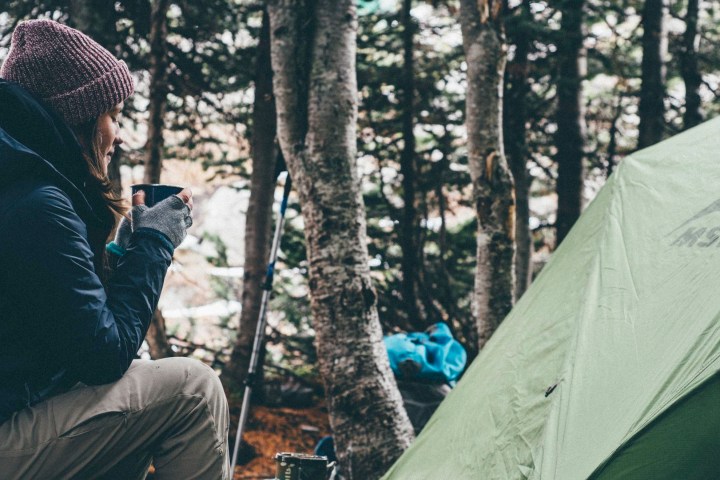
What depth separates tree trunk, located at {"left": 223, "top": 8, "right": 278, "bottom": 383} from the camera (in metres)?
7.51

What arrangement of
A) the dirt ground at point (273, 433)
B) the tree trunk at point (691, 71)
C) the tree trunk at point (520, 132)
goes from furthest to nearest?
the tree trunk at point (691, 71), the tree trunk at point (520, 132), the dirt ground at point (273, 433)

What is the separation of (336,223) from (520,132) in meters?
4.48

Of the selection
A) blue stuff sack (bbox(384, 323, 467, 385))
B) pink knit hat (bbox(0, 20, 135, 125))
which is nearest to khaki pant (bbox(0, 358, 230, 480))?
pink knit hat (bbox(0, 20, 135, 125))

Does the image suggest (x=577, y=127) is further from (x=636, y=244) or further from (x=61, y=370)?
(x=61, y=370)

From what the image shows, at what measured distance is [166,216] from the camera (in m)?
2.17

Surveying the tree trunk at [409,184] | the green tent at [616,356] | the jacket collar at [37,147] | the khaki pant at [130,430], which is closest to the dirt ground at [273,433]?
the tree trunk at [409,184]

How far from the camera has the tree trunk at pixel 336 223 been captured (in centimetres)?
396

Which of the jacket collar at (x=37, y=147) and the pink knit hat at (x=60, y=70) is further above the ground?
the pink knit hat at (x=60, y=70)

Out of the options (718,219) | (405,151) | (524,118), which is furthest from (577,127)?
(718,219)

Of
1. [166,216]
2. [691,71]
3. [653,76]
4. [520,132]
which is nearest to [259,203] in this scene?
[520,132]

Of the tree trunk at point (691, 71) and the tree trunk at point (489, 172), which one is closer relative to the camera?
the tree trunk at point (489, 172)

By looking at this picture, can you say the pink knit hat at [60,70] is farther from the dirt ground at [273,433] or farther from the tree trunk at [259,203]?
the tree trunk at [259,203]

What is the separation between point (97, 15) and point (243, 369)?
12.5ft

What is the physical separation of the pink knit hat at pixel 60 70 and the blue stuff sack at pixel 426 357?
11.2 ft
